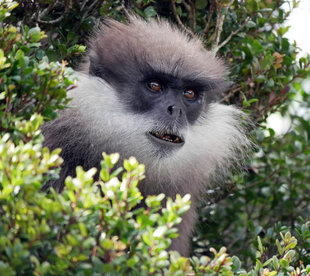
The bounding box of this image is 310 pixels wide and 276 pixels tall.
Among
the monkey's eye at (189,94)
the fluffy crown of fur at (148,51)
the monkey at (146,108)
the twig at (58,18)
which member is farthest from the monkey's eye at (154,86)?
the twig at (58,18)

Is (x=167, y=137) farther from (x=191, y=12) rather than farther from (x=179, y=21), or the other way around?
(x=191, y=12)

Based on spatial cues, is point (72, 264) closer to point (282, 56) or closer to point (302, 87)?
point (282, 56)

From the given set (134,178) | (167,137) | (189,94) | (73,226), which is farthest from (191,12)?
(73,226)

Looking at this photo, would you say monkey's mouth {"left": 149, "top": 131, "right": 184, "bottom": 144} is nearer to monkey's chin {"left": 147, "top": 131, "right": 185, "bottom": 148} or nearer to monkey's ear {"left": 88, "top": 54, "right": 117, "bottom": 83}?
monkey's chin {"left": 147, "top": 131, "right": 185, "bottom": 148}

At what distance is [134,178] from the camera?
1.89m

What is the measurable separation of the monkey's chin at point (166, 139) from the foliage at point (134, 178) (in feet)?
1.35

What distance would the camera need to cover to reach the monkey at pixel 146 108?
3352mm

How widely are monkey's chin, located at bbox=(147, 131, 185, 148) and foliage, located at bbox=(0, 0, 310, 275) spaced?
411mm

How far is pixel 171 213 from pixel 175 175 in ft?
5.88

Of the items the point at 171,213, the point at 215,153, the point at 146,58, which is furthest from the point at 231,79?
the point at 171,213

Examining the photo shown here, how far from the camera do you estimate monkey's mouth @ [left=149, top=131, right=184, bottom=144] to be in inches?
130

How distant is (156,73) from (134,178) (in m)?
1.72

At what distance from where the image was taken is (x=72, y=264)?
5.57ft

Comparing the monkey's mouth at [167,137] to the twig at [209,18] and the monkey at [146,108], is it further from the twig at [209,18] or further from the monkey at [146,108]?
the twig at [209,18]
